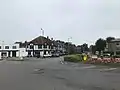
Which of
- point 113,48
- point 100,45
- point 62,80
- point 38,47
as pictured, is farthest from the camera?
point 100,45

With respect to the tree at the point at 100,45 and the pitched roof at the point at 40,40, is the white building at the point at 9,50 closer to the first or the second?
the pitched roof at the point at 40,40

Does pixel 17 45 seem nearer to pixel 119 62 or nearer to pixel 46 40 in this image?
pixel 46 40

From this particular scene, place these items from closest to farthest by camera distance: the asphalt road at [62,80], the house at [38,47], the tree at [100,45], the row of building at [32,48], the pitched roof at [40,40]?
1. the asphalt road at [62,80]
2. the row of building at [32,48]
3. the house at [38,47]
4. the pitched roof at [40,40]
5. the tree at [100,45]

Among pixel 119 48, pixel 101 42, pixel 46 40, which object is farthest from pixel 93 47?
pixel 119 48

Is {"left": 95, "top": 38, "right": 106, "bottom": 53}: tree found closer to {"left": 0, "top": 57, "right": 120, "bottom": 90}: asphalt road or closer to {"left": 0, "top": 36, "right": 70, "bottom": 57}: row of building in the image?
{"left": 0, "top": 36, "right": 70, "bottom": 57}: row of building

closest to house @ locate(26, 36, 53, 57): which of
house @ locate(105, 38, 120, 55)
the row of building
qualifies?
the row of building

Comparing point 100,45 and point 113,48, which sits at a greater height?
point 100,45

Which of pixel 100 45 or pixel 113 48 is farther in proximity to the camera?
pixel 100 45

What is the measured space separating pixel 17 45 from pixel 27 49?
5689mm

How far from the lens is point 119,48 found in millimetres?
130500

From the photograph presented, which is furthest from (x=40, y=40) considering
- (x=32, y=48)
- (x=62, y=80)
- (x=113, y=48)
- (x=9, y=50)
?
(x=62, y=80)

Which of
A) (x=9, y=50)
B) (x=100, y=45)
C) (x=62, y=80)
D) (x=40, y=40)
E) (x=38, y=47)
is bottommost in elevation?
(x=62, y=80)

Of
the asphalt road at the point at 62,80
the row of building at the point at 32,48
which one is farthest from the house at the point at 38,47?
the asphalt road at the point at 62,80

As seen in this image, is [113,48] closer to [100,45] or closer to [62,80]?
[100,45]
